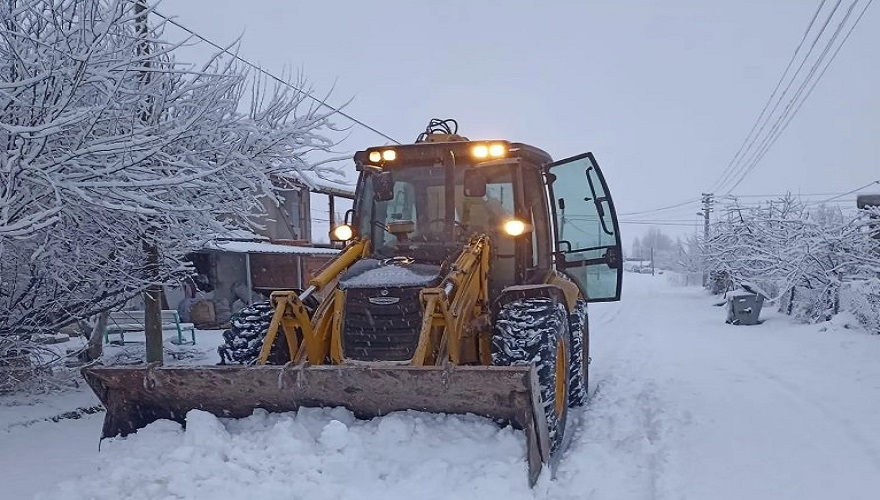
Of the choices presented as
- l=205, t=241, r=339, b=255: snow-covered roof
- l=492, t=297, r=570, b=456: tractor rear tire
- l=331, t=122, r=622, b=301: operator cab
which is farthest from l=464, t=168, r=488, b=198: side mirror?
l=205, t=241, r=339, b=255: snow-covered roof

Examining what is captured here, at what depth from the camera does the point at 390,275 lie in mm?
4949

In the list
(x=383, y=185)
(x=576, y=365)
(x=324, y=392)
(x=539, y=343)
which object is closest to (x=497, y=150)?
(x=383, y=185)

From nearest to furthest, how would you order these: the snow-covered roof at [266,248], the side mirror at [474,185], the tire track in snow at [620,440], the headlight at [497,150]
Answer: the tire track in snow at [620,440] < the side mirror at [474,185] < the headlight at [497,150] < the snow-covered roof at [266,248]

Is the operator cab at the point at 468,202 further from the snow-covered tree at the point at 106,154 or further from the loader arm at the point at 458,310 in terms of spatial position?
the snow-covered tree at the point at 106,154

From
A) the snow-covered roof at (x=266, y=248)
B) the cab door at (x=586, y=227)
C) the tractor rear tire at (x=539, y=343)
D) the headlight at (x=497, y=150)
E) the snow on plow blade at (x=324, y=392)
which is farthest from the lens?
the snow-covered roof at (x=266, y=248)

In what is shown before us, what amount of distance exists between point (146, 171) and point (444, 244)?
2380mm

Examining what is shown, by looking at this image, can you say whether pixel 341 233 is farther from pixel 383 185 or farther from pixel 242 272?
pixel 242 272

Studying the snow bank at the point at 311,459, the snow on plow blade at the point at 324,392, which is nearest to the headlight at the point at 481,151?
the snow on plow blade at the point at 324,392

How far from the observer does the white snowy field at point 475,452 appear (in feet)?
11.7

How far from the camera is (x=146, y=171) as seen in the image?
532 centimetres

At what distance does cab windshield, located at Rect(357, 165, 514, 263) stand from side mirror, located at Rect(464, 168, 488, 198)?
22cm

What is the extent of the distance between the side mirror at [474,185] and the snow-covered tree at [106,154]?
A: 198 centimetres

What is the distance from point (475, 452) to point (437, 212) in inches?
91.2

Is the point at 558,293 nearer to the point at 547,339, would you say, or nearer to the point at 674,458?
the point at 547,339
